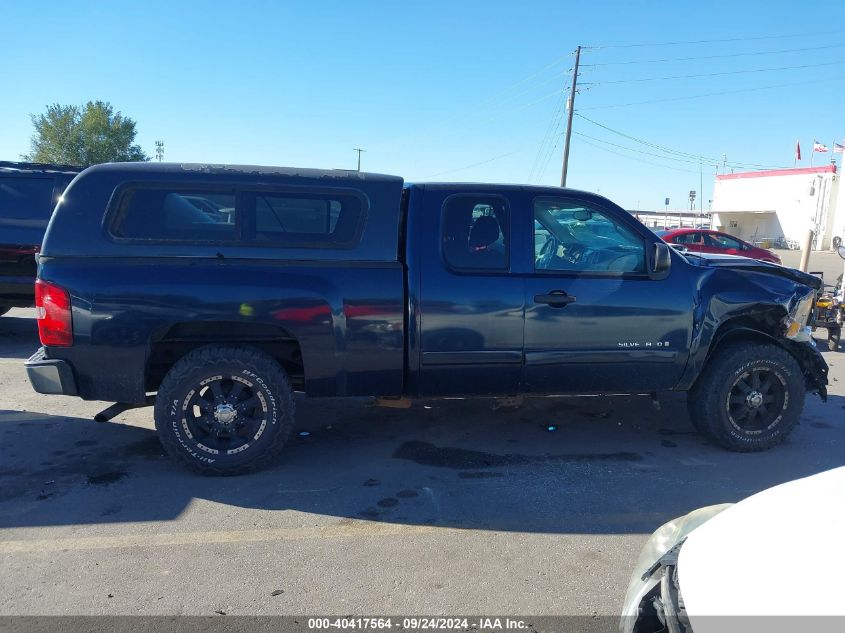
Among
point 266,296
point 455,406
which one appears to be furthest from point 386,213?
point 455,406

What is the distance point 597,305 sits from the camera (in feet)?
14.9

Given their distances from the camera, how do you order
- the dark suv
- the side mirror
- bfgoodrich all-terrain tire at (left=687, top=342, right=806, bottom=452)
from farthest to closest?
the dark suv → bfgoodrich all-terrain tire at (left=687, top=342, right=806, bottom=452) → the side mirror

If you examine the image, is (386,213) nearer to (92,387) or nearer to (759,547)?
(92,387)

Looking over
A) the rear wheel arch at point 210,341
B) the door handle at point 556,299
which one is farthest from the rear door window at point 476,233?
the rear wheel arch at point 210,341

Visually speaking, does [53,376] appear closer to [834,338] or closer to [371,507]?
[371,507]

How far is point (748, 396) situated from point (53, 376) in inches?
195

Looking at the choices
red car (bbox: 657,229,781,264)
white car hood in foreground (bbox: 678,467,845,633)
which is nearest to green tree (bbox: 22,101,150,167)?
red car (bbox: 657,229,781,264)

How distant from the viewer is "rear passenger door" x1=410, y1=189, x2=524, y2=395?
4.37 meters

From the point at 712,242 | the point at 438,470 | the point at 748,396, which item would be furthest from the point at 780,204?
the point at 438,470

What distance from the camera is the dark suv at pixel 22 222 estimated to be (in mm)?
8266

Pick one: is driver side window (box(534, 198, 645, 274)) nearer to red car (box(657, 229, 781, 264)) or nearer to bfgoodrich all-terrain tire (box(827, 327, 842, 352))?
bfgoodrich all-terrain tire (box(827, 327, 842, 352))

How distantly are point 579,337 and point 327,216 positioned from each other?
6.49ft

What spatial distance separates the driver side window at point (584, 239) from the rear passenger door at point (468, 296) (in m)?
0.31

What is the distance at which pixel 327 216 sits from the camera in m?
4.35
